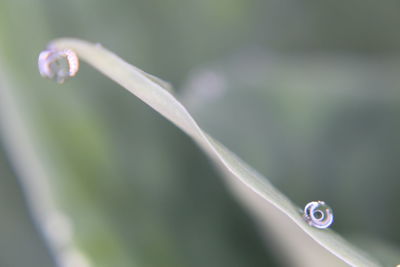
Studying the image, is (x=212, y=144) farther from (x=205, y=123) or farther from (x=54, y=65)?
(x=205, y=123)

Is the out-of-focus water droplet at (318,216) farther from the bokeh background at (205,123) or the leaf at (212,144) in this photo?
the bokeh background at (205,123)

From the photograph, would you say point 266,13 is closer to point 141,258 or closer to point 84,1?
point 84,1

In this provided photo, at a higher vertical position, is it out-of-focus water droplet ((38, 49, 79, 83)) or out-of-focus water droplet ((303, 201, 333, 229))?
out-of-focus water droplet ((38, 49, 79, 83))

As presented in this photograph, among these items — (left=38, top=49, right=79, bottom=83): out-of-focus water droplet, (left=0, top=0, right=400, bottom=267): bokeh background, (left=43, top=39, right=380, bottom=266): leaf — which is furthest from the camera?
(left=0, top=0, right=400, bottom=267): bokeh background

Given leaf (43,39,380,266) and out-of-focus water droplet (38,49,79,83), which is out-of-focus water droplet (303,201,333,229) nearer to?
leaf (43,39,380,266)

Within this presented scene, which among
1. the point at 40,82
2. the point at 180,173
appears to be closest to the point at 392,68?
the point at 180,173

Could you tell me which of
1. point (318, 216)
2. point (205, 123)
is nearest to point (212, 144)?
point (318, 216)

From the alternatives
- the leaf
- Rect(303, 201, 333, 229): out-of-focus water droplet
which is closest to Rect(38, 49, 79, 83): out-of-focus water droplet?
the leaf
